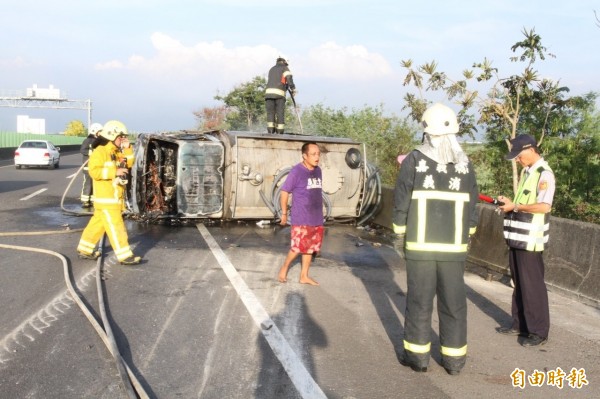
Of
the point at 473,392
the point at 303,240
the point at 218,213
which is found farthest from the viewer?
the point at 218,213

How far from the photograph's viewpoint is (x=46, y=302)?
5988 mm

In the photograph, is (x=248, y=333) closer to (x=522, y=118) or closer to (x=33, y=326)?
(x=33, y=326)

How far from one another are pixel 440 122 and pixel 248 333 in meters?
2.39

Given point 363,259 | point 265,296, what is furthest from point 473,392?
point 363,259

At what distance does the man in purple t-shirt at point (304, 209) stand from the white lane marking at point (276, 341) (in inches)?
27.4

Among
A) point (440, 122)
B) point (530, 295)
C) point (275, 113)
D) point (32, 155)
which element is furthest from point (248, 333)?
point (32, 155)

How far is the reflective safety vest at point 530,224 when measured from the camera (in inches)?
211

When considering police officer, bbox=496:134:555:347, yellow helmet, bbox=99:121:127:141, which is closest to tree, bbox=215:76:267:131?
yellow helmet, bbox=99:121:127:141

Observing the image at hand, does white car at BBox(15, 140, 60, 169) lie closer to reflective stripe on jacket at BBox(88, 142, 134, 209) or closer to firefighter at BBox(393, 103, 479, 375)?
reflective stripe on jacket at BBox(88, 142, 134, 209)

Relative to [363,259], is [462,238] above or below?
above

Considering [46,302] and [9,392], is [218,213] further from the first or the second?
[9,392]

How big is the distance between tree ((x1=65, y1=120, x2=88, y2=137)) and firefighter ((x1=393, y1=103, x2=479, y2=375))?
89.5 metres

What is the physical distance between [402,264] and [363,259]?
59cm

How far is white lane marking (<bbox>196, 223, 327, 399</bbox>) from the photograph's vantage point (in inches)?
161
